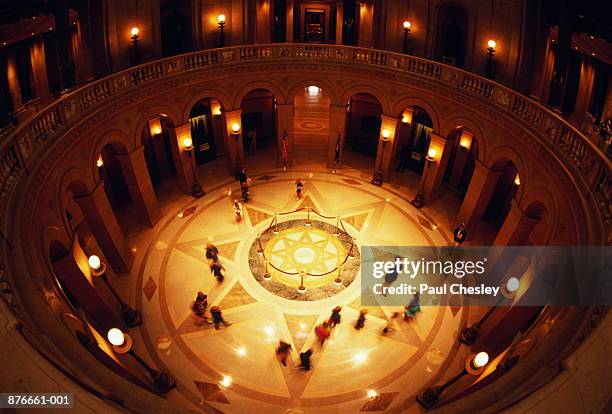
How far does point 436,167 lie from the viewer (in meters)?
19.4

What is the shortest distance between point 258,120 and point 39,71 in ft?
40.5

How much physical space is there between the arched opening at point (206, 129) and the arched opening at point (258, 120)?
1620 millimetres

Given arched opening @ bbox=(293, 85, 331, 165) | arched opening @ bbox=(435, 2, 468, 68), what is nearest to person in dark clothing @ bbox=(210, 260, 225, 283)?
arched opening @ bbox=(293, 85, 331, 165)

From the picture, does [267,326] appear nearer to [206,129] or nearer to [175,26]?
[206,129]

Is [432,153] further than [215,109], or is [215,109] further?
[215,109]

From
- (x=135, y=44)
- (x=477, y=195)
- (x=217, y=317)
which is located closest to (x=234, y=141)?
(x=135, y=44)

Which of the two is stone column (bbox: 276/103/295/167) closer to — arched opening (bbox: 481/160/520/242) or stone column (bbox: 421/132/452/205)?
stone column (bbox: 421/132/452/205)

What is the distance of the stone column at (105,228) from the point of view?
1498 cm

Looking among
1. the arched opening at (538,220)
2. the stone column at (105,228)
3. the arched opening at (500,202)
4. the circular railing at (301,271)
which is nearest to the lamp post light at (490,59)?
the arched opening at (500,202)

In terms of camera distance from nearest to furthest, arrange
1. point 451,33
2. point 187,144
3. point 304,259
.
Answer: point 304,259
point 451,33
point 187,144

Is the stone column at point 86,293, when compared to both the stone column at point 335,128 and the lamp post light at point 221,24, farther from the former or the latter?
the stone column at point 335,128

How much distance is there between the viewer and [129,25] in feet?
56.0

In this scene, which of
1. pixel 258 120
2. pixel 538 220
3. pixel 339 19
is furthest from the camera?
pixel 258 120

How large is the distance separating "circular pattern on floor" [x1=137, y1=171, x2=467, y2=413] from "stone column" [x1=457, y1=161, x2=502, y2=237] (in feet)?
3.98
